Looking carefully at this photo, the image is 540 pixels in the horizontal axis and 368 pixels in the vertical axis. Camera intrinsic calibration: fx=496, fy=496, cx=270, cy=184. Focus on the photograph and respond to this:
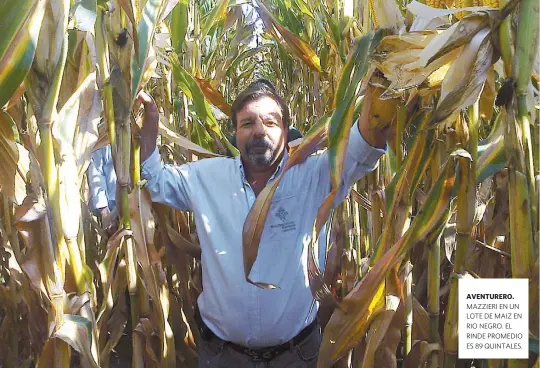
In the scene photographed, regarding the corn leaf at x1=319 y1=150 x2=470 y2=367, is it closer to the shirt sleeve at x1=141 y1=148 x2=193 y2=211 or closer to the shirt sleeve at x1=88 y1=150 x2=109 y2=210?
the shirt sleeve at x1=141 y1=148 x2=193 y2=211

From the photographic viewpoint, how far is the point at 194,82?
1.51m

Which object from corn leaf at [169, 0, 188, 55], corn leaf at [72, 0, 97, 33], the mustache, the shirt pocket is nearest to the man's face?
the mustache

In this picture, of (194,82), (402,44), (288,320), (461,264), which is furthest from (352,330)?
(194,82)

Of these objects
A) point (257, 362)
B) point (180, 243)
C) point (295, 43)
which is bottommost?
point (257, 362)

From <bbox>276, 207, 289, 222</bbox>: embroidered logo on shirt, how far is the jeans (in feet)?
1.09

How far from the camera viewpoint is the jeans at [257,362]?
1.29 metres

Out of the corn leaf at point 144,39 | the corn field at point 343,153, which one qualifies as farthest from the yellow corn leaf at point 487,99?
the corn leaf at point 144,39

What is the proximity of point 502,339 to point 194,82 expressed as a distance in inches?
44.8

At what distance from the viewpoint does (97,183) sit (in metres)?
1.65

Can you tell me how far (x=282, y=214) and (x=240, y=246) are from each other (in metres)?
0.14

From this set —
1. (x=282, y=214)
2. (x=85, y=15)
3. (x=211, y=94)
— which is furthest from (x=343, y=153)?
(x=211, y=94)

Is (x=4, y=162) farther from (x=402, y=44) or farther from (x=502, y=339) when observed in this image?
(x=502, y=339)

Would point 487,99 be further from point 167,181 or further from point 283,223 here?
point 167,181

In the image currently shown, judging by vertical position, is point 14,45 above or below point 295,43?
below
